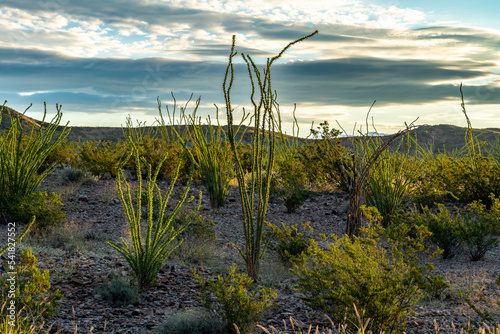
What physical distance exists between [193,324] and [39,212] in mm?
4352

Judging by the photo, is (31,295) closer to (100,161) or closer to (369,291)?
(369,291)

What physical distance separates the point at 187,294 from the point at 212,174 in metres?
4.41

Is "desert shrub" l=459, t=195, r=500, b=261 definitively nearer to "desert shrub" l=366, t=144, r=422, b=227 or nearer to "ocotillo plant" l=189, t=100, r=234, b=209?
"desert shrub" l=366, t=144, r=422, b=227

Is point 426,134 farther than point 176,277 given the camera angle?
Yes

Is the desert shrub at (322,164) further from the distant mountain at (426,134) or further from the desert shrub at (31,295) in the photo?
the distant mountain at (426,134)

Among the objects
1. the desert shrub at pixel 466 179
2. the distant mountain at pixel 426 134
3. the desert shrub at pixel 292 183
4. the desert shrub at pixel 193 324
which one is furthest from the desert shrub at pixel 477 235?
the distant mountain at pixel 426 134

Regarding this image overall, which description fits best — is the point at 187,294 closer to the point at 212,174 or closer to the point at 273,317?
the point at 273,317

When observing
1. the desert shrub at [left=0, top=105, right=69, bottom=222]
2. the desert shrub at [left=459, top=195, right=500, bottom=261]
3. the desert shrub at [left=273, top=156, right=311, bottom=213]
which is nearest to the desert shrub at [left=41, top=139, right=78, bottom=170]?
the desert shrub at [left=0, top=105, right=69, bottom=222]

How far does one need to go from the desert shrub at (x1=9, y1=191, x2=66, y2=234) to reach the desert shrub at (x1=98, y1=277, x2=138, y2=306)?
3050 millimetres

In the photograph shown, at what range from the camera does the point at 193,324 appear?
4066 millimetres

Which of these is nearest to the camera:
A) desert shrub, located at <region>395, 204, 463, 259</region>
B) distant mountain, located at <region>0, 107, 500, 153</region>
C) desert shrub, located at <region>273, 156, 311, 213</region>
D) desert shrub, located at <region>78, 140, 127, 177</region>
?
desert shrub, located at <region>395, 204, 463, 259</region>

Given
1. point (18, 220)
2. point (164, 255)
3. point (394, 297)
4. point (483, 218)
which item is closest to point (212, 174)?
point (18, 220)

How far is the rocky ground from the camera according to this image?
172 inches

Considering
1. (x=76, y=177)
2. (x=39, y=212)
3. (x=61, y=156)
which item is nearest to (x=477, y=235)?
(x=39, y=212)
